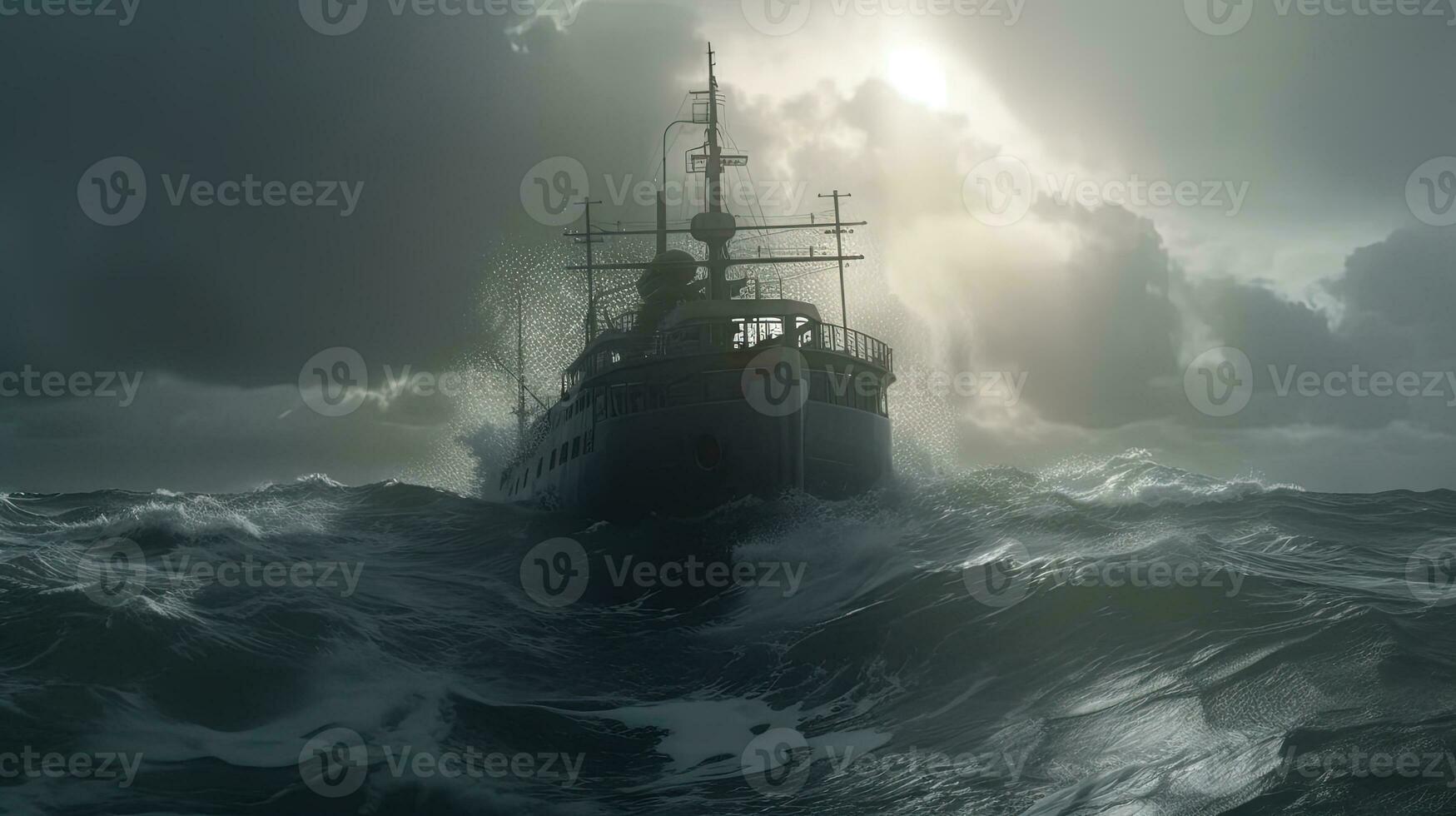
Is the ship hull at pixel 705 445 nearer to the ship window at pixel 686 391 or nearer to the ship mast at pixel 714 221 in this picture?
the ship window at pixel 686 391

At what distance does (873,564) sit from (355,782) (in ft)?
45.8

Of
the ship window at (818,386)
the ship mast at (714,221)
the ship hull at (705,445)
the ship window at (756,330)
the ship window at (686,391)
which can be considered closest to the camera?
the ship hull at (705,445)

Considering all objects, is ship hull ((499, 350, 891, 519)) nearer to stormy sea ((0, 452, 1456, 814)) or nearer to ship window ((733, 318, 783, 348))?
ship window ((733, 318, 783, 348))

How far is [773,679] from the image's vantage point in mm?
16000

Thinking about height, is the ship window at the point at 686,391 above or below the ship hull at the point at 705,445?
above

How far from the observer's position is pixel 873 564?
73.7 feet

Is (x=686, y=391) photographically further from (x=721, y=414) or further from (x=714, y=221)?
(x=714, y=221)

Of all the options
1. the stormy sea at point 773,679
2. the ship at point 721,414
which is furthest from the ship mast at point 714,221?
the stormy sea at point 773,679

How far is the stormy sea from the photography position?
32.1 ft

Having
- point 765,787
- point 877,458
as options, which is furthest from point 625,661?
point 877,458

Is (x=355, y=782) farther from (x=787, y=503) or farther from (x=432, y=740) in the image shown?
(x=787, y=503)

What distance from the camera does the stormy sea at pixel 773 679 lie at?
9.78 m

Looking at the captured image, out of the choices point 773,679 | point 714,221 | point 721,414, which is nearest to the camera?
point 773,679

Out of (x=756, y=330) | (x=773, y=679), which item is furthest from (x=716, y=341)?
(x=773, y=679)
